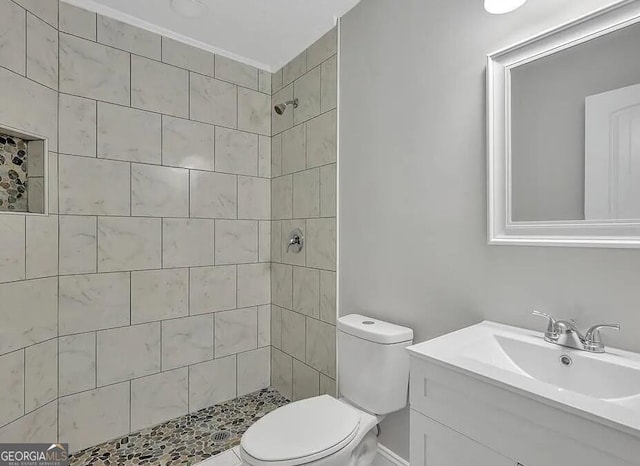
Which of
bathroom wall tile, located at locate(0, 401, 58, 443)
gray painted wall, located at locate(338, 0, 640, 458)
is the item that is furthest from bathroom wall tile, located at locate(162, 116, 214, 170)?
bathroom wall tile, located at locate(0, 401, 58, 443)

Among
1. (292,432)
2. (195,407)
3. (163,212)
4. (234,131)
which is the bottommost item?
(195,407)

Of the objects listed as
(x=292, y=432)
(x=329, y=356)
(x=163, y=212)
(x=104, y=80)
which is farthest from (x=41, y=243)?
(x=329, y=356)

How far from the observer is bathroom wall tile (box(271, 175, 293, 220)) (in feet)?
7.73

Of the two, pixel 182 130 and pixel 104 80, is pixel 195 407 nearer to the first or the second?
pixel 182 130

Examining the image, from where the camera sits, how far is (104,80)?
1.92 m

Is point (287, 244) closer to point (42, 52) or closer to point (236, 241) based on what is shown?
point (236, 241)

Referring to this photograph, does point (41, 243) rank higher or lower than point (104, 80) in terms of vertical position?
lower

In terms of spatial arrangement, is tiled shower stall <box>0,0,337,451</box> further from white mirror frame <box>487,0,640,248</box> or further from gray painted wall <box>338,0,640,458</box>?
white mirror frame <box>487,0,640,248</box>

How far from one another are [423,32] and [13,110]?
72.5 inches

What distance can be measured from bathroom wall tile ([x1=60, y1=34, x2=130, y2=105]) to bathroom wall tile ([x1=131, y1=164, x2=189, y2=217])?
16.1 inches

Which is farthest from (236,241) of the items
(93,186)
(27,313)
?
(27,313)

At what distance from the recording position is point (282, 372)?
8.04 ft

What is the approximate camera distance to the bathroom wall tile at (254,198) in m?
2.43

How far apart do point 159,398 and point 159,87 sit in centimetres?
186
